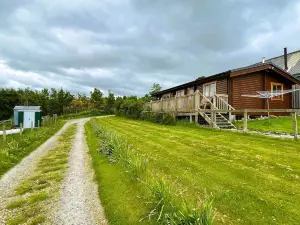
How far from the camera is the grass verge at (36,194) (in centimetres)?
371

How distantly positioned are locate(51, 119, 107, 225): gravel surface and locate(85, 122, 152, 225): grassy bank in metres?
0.14

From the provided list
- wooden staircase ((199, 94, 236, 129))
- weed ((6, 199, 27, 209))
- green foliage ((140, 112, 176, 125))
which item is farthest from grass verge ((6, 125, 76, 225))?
green foliage ((140, 112, 176, 125))

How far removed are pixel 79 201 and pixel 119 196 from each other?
76cm

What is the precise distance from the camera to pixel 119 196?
4.25m

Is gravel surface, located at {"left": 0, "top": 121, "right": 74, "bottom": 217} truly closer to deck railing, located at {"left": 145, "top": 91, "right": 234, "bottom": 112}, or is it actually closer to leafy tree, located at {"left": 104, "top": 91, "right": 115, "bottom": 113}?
deck railing, located at {"left": 145, "top": 91, "right": 234, "bottom": 112}

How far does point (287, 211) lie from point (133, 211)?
2.26 metres

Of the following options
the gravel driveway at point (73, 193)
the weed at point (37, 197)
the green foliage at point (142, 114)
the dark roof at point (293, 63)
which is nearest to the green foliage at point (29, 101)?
the green foliage at point (142, 114)

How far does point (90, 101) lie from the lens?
57.2 m

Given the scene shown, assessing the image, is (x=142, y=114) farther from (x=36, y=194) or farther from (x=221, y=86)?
(x=36, y=194)

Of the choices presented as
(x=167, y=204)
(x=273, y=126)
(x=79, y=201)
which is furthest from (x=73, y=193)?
(x=273, y=126)

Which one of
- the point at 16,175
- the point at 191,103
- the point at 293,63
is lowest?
the point at 16,175

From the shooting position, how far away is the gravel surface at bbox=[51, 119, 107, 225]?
3551 mm

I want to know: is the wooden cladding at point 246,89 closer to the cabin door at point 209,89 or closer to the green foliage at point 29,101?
the cabin door at point 209,89

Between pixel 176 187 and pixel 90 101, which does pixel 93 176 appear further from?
pixel 90 101
